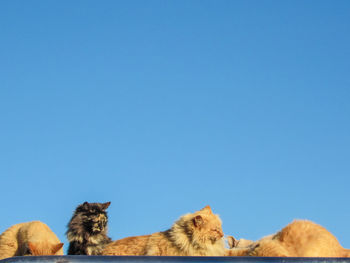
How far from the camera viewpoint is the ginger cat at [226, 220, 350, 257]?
7.82 metres

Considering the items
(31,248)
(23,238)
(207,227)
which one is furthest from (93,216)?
(207,227)

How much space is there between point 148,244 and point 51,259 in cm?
928

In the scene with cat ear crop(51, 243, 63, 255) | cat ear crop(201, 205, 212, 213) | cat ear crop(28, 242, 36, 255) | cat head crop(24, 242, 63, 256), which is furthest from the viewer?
cat ear crop(201, 205, 212, 213)

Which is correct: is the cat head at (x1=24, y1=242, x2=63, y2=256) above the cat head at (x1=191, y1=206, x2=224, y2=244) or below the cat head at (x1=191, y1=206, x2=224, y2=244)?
below

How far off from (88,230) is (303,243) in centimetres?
512

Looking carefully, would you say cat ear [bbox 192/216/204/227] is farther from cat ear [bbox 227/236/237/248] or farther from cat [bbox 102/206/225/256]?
cat ear [bbox 227/236/237/248]

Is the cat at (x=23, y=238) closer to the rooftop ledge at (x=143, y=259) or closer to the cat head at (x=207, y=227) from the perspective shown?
A: the cat head at (x=207, y=227)

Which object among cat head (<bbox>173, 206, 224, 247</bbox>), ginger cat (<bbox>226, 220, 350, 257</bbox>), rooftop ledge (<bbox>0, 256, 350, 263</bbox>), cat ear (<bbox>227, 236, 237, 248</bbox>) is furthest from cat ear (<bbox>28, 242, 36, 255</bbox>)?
rooftop ledge (<bbox>0, 256, 350, 263</bbox>)

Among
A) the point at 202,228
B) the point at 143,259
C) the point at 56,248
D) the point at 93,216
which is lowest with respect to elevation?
the point at 143,259

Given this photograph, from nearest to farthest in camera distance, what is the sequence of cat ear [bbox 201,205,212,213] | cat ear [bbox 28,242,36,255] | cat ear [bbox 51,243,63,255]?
cat ear [bbox 51,243,63,255] < cat ear [bbox 28,242,36,255] < cat ear [bbox 201,205,212,213]

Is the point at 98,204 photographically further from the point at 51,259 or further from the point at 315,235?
the point at 51,259

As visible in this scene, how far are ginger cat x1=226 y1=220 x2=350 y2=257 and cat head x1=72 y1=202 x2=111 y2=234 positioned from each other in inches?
163

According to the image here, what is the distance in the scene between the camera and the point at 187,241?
11.1 m

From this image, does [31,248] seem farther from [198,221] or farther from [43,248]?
[198,221]
